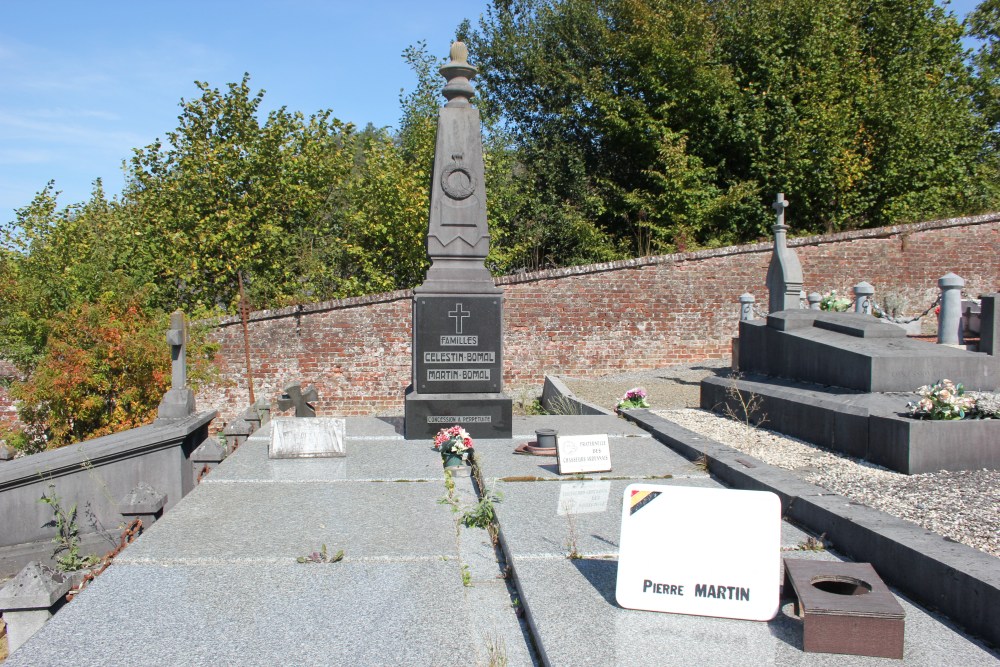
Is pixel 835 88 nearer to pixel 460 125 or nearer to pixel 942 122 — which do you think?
pixel 942 122

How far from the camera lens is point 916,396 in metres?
7.48

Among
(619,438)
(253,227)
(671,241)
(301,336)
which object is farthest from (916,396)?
(253,227)

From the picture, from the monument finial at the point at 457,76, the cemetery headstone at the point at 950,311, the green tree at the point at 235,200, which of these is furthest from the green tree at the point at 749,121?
the monument finial at the point at 457,76

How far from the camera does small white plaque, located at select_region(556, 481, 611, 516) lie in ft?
16.3

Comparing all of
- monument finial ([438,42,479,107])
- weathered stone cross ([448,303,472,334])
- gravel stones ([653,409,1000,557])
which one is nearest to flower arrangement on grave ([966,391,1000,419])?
gravel stones ([653,409,1000,557])

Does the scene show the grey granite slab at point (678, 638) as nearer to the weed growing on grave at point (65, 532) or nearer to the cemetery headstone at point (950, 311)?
the weed growing on grave at point (65, 532)

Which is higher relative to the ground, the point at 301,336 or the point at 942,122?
the point at 942,122

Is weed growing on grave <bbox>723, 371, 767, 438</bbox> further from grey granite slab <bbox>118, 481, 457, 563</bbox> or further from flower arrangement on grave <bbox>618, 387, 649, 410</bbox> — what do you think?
grey granite slab <bbox>118, 481, 457, 563</bbox>

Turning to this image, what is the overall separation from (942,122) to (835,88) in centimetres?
334

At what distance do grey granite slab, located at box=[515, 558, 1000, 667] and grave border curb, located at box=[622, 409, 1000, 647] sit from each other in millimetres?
97

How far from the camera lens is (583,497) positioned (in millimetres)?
5285

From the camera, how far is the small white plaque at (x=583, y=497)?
4.95m

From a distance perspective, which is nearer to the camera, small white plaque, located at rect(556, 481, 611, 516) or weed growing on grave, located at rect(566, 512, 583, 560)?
weed growing on grave, located at rect(566, 512, 583, 560)

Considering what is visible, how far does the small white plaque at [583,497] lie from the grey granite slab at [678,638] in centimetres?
128
